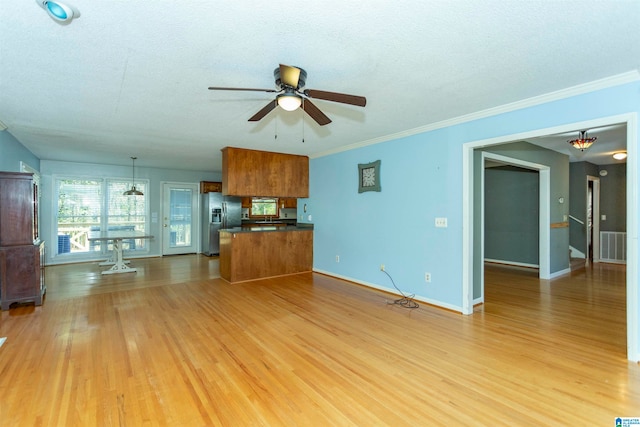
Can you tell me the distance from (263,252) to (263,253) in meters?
0.02

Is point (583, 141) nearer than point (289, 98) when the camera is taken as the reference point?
No

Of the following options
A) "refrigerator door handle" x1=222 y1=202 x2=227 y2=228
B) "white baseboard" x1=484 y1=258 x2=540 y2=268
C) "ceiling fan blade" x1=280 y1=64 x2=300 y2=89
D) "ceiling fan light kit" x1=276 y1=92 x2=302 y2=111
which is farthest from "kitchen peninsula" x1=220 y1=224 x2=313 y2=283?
"white baseboard" x1=484 y1=258 x2=540 y2=268

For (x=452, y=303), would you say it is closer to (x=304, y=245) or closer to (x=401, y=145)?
(x=401, y=145)

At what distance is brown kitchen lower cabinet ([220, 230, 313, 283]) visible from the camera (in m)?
5.24

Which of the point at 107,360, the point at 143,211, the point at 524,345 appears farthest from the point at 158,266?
the point at 524,345

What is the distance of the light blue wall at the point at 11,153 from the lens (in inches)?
165

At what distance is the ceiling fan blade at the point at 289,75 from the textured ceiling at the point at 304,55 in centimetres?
17

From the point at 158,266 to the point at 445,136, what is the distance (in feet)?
20.9

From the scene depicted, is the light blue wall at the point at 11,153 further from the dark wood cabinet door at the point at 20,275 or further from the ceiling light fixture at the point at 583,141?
the ceiling light fixture at the point at 583,141

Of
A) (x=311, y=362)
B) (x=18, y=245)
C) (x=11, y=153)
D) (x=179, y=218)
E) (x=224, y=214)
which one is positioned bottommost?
(x=311, y=362)

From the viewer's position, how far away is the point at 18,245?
153 inches

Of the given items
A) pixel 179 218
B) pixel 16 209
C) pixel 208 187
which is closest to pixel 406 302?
pixel 16 209

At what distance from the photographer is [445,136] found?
3.83 metres

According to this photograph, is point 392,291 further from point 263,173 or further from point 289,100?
point 289,100
